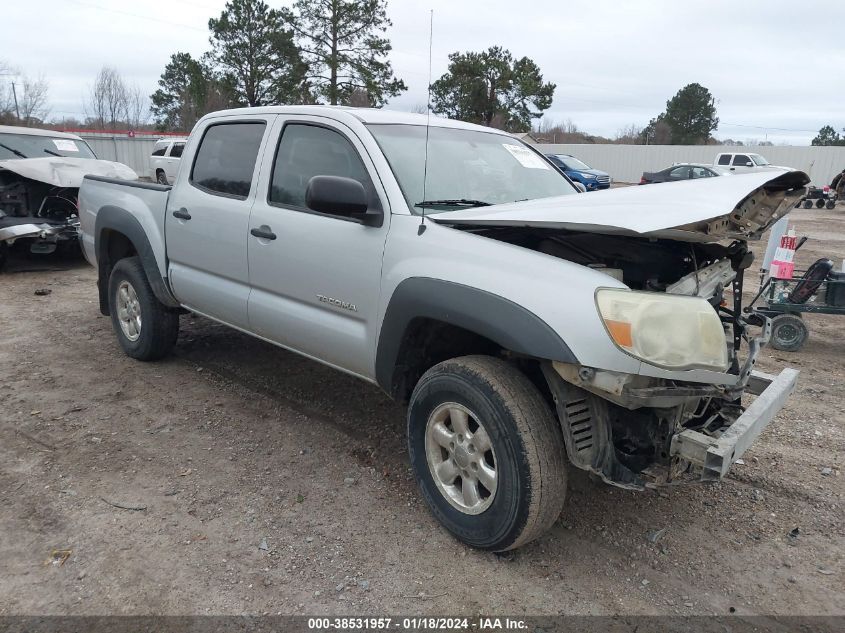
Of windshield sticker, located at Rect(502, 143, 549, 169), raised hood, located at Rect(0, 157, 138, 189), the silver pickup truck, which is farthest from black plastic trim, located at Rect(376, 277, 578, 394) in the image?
raised hood, located at Rect(0, 157, 138, 189)

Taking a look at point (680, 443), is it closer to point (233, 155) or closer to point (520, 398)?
point (520, 398)

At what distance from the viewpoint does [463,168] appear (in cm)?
371

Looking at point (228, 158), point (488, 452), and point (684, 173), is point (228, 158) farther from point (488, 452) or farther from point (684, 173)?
point (684, 173)

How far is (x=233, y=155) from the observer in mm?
4316

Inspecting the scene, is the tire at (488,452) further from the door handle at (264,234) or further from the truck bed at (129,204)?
the truck bed at (129,204)

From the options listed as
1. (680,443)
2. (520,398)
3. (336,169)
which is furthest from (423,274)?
(680,443)

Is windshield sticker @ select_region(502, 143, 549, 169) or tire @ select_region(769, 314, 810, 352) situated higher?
windshield sticker @ select_region(502, 143, 549, 169)

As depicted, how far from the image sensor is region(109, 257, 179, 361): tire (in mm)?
5066

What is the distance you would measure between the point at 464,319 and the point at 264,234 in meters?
1.59

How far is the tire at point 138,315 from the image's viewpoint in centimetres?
507

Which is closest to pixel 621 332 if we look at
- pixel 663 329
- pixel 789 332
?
pixel 663 329

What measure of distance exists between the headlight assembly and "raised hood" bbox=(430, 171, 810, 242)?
0.86 ft

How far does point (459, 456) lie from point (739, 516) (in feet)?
5.13

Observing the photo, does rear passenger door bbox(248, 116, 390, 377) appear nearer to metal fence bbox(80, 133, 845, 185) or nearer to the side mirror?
the side mirror
